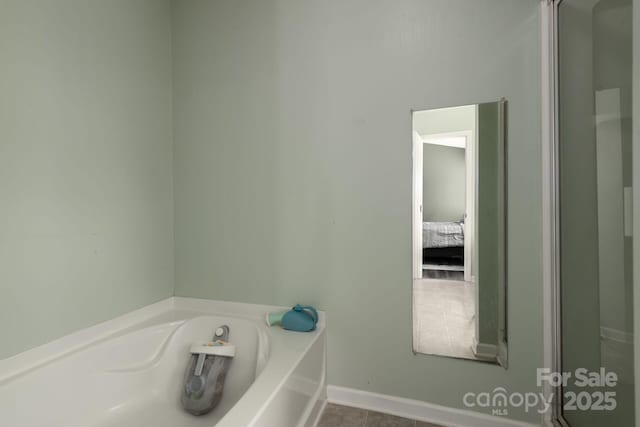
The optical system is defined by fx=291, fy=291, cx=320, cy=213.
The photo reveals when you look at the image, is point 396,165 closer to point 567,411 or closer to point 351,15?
point 351,15

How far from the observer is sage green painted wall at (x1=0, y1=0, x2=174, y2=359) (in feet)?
3.78

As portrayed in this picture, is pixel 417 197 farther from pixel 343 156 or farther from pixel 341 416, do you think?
pixel 341 416

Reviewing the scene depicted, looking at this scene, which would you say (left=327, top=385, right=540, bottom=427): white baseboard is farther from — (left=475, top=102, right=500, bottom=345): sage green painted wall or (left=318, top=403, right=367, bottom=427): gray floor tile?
(left=475, top=102, right=500, bottom=345): sage green painted wall

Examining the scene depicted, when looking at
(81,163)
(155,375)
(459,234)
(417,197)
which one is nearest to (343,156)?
(417,197)

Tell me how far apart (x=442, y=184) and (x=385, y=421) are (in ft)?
4.12

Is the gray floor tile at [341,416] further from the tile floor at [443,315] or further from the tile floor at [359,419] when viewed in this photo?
the tile floor at [443,315]

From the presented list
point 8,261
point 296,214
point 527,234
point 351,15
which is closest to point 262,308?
point 296,214

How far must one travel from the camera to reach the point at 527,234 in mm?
1372

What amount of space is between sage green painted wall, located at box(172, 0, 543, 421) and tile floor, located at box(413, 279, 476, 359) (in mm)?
56

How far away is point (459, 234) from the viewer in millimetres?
1524

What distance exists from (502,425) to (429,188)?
47.3 inches

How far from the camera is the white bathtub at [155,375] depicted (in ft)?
3.63

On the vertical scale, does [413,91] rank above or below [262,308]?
above

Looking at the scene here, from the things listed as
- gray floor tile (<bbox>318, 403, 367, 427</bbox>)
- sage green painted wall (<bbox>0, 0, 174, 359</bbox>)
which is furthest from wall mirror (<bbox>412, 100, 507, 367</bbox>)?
sage green painted wall (<bbox>0, 0, 174, 359</bbox>)
